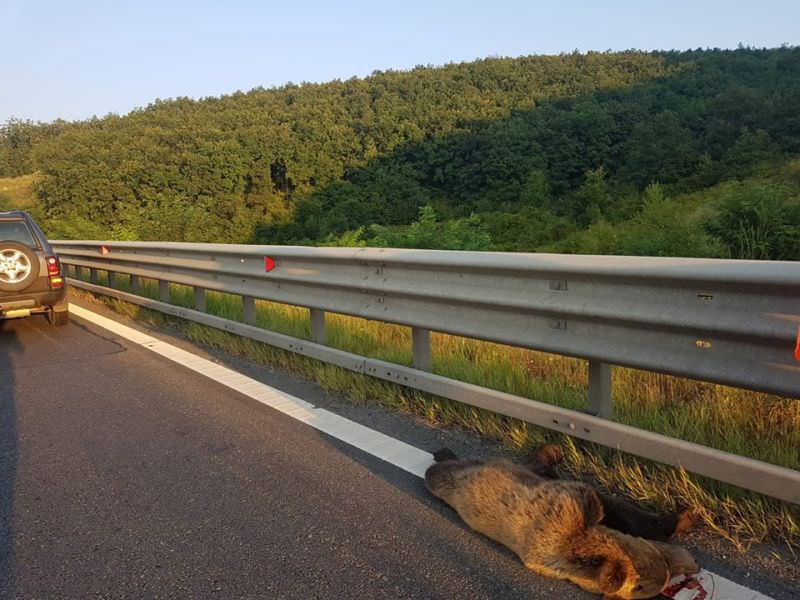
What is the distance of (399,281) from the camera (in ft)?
13.7

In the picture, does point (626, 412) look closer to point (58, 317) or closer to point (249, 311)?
point (249, 311)

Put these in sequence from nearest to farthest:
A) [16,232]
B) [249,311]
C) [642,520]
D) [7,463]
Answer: [642,520] < [7,463] < [249,311] < [16,232]

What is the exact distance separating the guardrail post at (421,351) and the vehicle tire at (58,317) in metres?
5.88

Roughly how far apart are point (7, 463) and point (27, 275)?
491 centimetres

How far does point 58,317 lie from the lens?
8.14 metres

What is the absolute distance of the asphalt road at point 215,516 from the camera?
7.45 ft

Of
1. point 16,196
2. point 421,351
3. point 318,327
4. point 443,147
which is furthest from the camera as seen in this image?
point 443,147

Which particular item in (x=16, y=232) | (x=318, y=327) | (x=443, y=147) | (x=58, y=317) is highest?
(x=443, y=147)

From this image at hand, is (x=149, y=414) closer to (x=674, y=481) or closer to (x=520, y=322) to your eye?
(x=520, y=322)

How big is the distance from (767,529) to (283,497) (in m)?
1.99

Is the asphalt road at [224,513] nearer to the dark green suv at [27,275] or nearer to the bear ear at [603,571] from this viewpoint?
the bear ear at [603,571]

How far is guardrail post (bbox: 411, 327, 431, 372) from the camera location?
411cm

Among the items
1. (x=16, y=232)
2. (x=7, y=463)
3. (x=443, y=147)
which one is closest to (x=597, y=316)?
(x=7, y=463)

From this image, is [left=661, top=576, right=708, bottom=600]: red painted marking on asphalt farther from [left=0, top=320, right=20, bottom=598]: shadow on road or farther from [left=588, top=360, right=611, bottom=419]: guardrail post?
[left=0, top=320, right=20, bottom=598]: shadow on road
